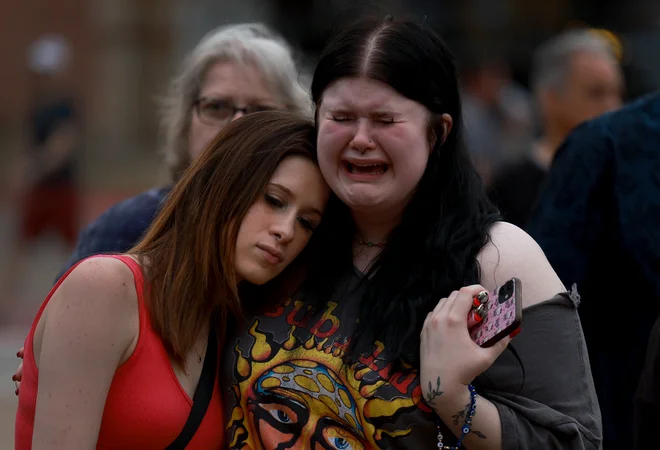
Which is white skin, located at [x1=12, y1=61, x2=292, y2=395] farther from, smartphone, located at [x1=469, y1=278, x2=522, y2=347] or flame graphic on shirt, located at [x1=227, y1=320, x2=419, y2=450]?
smartphone, located at [x1=469, y1=278, x2=522, y2=347]

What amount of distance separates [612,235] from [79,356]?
1763mm

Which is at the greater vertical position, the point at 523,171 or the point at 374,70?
the point at 374,70

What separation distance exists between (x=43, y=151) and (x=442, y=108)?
343 inches

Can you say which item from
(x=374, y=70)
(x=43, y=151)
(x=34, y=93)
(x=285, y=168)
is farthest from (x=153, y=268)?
(x=34, y=93)

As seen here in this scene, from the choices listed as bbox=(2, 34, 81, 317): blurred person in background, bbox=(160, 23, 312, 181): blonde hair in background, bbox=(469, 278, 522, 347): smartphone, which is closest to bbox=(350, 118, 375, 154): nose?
bbox=(469, 278, 522, 347): smartphone

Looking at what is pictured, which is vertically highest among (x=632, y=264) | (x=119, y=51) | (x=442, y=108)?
(x=442, y=108)

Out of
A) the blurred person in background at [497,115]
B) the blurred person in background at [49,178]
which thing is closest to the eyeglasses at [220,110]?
the blurred person in background at [497,115]

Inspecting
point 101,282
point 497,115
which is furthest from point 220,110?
point 497,115

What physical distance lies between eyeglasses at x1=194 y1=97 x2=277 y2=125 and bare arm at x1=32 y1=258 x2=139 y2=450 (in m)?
1.33

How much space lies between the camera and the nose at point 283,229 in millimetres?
2795

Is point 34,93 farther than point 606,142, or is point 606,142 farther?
point 34,93

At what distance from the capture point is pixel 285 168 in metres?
2.86

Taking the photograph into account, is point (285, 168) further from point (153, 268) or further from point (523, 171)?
point (523, 171)

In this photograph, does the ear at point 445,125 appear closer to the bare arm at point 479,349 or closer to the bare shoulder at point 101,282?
the bare arm at point 479,349
